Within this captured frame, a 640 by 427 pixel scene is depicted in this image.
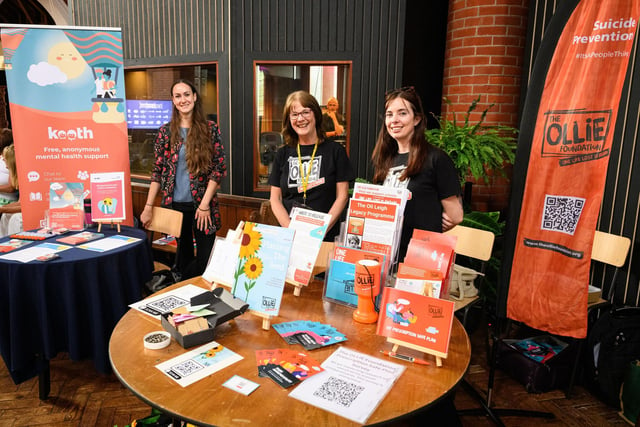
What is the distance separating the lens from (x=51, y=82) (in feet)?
10.7

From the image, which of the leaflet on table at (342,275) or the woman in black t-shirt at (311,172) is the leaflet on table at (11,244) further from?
the leaflet on table at (342,275)

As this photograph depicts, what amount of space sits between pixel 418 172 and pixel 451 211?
0.84 ft

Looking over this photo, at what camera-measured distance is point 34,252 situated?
100.0 inches

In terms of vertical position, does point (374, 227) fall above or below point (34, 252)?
above

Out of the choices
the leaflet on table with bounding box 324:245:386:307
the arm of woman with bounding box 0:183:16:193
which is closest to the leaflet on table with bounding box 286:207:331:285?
the leaflet on table with bounding box 324:245:386:307

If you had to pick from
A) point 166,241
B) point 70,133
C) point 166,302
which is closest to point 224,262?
point 166,302

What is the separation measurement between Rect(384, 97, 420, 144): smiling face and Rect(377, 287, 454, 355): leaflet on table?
36.1 inches

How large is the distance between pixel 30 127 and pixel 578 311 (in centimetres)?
362

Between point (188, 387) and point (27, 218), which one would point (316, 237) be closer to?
point (188, 387)

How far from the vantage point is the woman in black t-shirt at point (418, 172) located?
2045 millimetres

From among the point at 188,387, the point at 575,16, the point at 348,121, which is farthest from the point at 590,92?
the point at 348,121

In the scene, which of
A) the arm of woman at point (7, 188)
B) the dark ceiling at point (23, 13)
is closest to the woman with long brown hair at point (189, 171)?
the arm of woman at point (7, 188)

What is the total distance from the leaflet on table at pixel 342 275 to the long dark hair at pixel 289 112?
3.47ft

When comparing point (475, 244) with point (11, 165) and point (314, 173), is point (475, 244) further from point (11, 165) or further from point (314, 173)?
point (11, 165)
